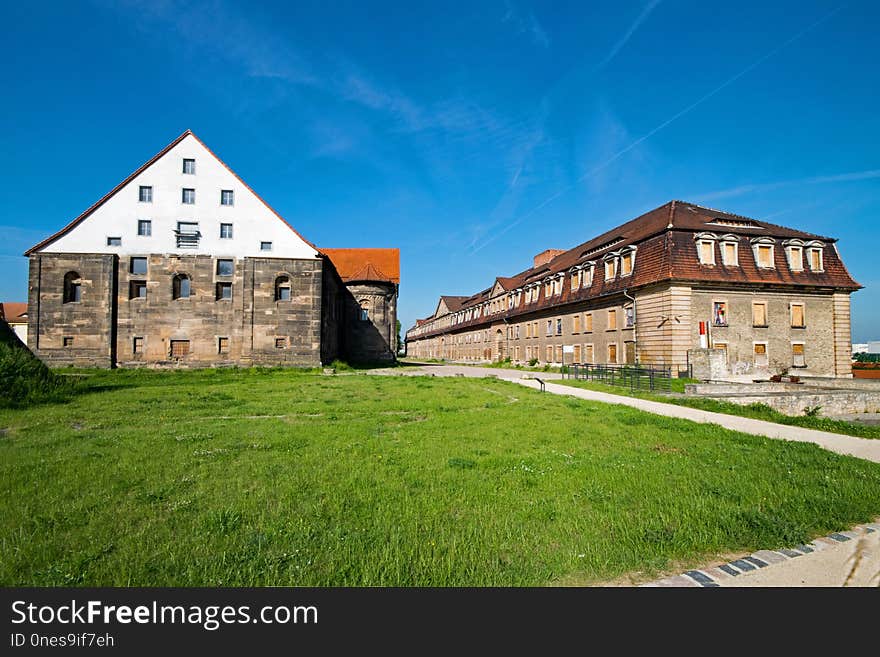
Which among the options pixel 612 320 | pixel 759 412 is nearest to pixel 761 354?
pixel 612 320

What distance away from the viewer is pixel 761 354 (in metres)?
27.2

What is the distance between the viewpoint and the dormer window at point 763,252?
1075 inches

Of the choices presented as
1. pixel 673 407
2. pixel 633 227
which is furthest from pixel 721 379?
pixel 633 227

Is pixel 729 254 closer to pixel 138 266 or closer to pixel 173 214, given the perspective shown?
pixel 173 214

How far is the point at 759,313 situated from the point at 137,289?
→ 136ft

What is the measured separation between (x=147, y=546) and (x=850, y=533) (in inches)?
267

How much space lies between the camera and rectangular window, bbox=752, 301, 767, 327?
2706cm

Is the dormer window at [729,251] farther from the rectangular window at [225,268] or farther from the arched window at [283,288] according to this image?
the rectangular window at [225,268]

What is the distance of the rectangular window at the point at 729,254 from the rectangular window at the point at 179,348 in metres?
35.6

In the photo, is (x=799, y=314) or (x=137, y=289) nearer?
(x=799, y=314)

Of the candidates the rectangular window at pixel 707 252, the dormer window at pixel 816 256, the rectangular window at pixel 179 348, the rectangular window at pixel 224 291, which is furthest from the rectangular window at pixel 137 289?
the dormer window at pixel 816 256

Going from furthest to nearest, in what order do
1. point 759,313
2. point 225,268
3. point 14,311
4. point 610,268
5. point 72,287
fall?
point 14,311, point 610,268, point 225,268, point 72,287, point 759,313

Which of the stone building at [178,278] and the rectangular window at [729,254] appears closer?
the rectangular window at [729,254]

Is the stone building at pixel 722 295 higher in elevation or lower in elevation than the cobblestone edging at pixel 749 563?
higher
